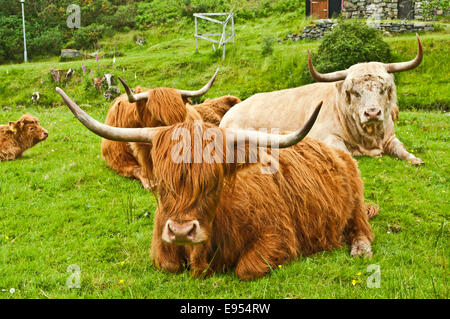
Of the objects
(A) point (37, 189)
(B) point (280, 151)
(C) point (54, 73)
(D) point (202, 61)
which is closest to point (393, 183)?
(B) point (280, 151)

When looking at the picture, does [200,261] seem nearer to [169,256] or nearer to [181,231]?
[169,256]

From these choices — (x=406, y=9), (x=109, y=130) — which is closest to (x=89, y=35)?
(x=406, y=9)

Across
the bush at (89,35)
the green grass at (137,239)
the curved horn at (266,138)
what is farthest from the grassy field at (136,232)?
the bush at (89,35)

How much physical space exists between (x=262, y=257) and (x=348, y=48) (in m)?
11.0

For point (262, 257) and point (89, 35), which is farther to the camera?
point (89, 35)

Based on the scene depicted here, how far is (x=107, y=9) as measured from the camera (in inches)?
1075

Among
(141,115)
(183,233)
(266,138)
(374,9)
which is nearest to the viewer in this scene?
(183,233)

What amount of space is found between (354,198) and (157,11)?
91.8ft

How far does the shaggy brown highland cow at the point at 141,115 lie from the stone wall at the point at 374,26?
16.0 m

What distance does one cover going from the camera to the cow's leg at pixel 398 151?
6.96m

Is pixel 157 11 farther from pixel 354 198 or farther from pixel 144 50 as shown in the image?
pixel 354 198

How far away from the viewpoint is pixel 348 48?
1276cm

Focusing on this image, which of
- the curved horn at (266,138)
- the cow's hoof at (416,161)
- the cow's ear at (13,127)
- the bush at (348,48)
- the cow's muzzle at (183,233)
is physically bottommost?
the cow's hoof at (416,161)

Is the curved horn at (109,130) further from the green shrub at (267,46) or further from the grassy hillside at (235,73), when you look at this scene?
the green shrub at (267,46)
